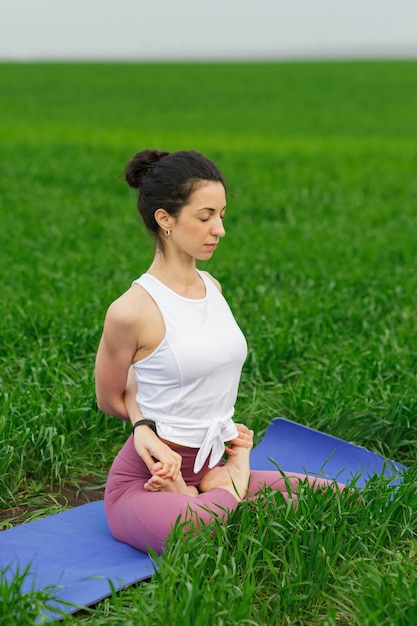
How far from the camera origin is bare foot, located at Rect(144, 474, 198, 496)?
3.25 m

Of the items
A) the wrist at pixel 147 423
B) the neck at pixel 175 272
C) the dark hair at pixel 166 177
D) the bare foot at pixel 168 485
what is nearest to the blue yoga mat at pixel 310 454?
the bare foot at pixel 168 485

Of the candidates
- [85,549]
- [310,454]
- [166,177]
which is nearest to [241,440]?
[85,549]

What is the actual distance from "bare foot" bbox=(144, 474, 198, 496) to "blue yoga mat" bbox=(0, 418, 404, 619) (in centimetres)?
26

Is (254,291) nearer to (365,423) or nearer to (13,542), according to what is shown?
(365,423)

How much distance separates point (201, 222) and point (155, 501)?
102 centimetres

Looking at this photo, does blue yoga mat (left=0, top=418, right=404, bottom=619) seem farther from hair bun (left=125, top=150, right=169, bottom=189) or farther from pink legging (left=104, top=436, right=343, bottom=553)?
hair bun (left=125, top=150, right=169, bottom=189)

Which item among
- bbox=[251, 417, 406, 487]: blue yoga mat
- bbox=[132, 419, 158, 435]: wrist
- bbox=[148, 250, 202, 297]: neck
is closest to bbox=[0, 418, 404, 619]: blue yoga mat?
bbox=[251, 417, 406, 487]: blue yoga mat

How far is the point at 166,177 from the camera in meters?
3.33

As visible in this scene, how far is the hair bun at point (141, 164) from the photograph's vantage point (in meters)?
3.41

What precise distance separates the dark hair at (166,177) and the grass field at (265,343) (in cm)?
113

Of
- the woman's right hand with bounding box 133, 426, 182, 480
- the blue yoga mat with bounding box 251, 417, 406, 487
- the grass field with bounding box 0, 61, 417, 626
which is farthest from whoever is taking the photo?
the blue yoga mat with bounding box 251, 417, 406, 487

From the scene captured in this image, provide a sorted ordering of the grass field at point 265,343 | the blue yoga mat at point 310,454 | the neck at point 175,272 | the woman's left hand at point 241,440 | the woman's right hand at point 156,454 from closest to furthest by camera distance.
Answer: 1. the grass field at point 265,343
2. the woman's right hand at point 156,454
3. the neck at point 175,272
4. the woman's left hand at point 241,440
5. the blue yoga mat at point 310,454

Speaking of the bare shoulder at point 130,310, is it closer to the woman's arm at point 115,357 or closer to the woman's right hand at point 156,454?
the woman's arm at point 115,357

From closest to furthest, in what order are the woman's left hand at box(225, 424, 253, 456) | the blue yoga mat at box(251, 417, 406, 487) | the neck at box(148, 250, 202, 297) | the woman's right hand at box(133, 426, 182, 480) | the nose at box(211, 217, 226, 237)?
the woman's right hand at box(133, 426, 182, 480) → the nose at box(211, 217, 226, 237) → the neck at box(148, 250, 202, 297) → the woman's left hand at box(225, 424, 253, 456) → the blue yoga mat at box(251, 417, 406, 487)
